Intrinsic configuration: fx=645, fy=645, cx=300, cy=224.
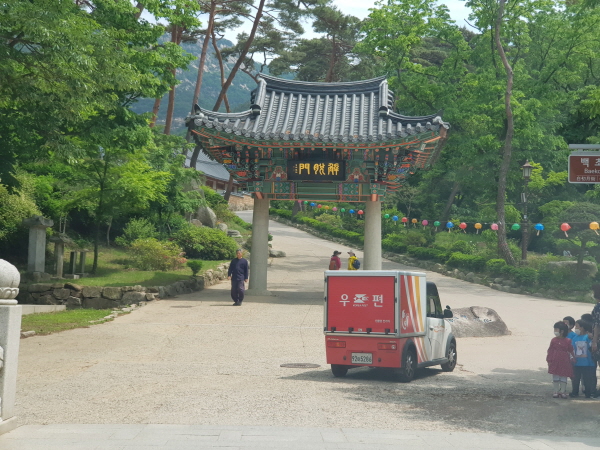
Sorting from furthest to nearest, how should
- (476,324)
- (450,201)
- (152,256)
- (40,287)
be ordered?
(450,201) < (152,256) < (40,287) < (476,324)

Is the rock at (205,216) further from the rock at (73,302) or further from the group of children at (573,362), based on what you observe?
the group of children at (573,362)

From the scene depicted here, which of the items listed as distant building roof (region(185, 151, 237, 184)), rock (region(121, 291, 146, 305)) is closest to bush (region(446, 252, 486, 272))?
rock (region(121, 291, 146, 305))

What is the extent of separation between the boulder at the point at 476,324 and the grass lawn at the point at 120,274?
35.7 ft

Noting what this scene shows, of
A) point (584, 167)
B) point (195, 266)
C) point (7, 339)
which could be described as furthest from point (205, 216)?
point (7, 339)

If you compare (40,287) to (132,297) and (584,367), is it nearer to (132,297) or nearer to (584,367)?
(132,297)

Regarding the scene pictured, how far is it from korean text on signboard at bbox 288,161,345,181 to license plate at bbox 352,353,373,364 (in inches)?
475

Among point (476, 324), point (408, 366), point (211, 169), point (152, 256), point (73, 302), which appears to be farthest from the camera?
point (211, 169)

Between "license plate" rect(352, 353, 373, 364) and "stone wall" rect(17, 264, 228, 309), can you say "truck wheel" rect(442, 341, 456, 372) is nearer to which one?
"license plate" rect(352, 353, 373, 364)

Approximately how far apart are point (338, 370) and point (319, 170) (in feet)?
39.9

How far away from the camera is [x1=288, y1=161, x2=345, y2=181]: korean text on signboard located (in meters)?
23.3

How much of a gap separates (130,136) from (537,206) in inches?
1136

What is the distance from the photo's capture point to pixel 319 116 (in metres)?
25.2

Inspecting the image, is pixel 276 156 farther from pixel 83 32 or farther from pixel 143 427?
pixel 143 427

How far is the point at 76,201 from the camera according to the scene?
80.4ft
